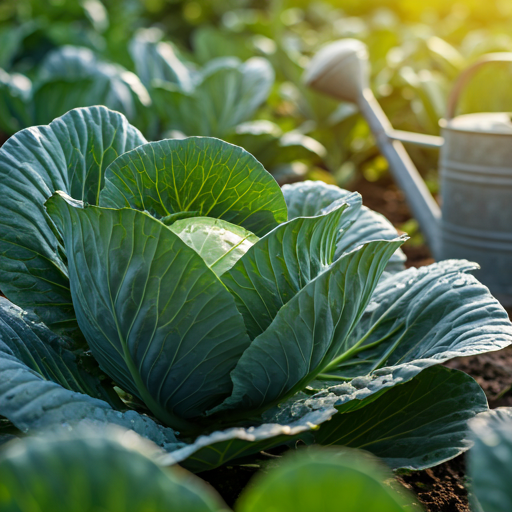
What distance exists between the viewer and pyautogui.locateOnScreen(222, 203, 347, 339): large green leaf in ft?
3.72

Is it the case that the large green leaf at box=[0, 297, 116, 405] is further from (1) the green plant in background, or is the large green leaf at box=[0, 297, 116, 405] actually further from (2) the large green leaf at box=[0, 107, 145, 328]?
(1) the green plant in background

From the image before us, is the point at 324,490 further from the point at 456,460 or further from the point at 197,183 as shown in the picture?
the point at 456,460

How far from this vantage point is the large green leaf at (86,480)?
0.56 meters

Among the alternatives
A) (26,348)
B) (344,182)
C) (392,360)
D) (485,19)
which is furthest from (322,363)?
(485,19)

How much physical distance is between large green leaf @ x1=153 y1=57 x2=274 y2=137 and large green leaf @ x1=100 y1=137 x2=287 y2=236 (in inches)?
90.7

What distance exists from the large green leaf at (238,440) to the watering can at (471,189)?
6.13ft

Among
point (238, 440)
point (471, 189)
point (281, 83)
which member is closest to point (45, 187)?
point (238, 440)

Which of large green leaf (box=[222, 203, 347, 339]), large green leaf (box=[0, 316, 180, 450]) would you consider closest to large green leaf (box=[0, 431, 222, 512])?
large green leaf (box=[0, 316, 180, 450])

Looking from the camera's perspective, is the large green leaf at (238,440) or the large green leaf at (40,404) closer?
the large green leaf at (238,440)

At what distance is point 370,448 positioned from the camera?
1377 millimetres

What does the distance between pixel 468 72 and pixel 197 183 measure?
6.16ft

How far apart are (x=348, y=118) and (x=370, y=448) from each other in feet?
12.3

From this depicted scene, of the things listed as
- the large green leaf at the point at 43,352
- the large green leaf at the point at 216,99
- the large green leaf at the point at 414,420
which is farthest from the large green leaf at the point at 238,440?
the large green leaf at the point at 216,99

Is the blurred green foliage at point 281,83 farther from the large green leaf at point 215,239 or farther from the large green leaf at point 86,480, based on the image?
the large green leaf at point 86,480
